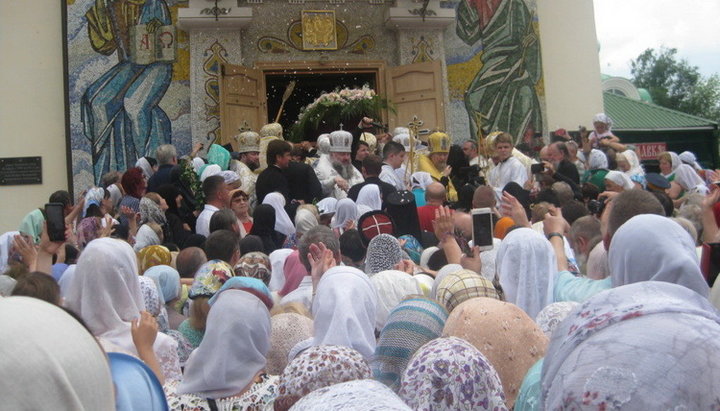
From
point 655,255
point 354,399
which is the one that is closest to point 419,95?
point 655,255

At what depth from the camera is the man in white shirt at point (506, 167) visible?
1270 centimetres

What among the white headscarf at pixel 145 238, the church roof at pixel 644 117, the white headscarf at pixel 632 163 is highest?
the church roof at pixel 644 117

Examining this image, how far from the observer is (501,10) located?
18156 millimetres

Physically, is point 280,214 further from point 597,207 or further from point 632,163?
point 632,163

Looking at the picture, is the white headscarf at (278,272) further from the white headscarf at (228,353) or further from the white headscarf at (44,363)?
the white headscarf at (44,363)

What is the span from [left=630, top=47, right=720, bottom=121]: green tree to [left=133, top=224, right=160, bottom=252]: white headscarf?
1933 inches

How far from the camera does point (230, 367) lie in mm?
3770

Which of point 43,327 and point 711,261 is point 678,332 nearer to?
point 43,327

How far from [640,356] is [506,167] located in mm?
11161

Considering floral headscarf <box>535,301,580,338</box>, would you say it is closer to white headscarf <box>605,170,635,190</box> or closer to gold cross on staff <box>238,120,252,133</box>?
white headscarf <box>605,170,635,190</box>

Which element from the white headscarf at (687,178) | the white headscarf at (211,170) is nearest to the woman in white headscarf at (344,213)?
the white headscarf at (211,170)

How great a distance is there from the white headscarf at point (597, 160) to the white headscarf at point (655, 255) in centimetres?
1022

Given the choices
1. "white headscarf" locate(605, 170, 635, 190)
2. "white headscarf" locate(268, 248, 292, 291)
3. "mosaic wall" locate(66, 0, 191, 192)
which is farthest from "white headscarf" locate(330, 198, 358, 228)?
"mosaic wall" locate(66, 0, 191, 192)

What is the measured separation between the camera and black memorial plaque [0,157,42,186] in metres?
16.4
